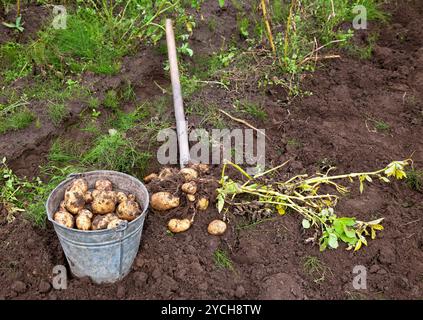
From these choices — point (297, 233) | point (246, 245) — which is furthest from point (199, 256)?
point (297, 233)

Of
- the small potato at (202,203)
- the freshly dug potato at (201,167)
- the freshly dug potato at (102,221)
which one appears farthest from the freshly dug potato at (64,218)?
the freshly dug potato at (201,167)

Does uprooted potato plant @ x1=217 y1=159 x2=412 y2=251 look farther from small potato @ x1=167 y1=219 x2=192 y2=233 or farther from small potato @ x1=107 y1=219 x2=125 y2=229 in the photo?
small potato @ x1=107 y1=219 x2=125 y2=229

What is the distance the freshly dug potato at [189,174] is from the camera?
9.33ft

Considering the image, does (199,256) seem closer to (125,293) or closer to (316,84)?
(125,293)

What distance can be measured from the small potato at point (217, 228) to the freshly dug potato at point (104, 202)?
0.57m

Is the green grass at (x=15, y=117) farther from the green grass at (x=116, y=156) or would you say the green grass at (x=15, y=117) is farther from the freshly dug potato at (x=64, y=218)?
the freshly dug potato at (x=64, y=218)

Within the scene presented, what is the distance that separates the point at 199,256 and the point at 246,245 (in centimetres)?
28

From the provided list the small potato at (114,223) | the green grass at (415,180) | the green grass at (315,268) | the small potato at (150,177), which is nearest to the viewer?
the small potato at (114,223)

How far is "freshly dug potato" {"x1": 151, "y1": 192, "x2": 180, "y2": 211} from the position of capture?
275 cm

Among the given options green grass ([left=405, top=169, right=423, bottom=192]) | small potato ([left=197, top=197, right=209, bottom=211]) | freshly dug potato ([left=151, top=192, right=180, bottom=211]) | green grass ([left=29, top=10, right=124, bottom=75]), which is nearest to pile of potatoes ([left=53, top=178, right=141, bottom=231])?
freshly dug potato ([left=151, top=192, right=180, bottom=211])

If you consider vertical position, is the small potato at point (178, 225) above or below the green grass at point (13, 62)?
below

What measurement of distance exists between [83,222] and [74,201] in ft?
0.43

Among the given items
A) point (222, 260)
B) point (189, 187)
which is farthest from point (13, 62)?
point (222, 260)

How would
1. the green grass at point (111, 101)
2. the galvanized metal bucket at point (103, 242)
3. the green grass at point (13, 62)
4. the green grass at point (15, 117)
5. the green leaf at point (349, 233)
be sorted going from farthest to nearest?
the green grass at point (13, 62), the green grass at point (111, 101), the green grass at point (15, 117), the green leaf at point (349, 233), the galvanized metal bucket at point (103, 242)
